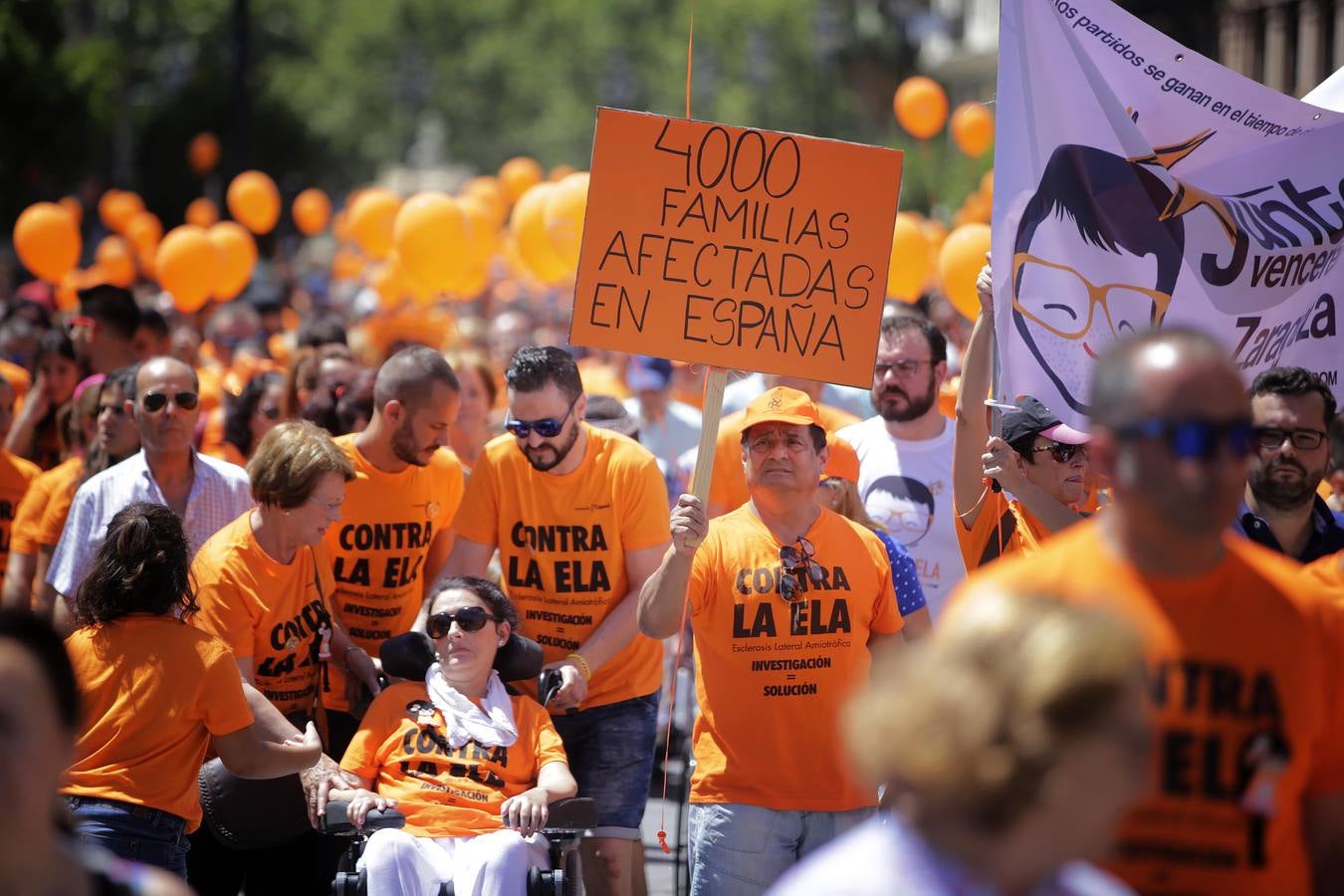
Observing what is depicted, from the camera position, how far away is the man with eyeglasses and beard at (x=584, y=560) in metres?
5.94

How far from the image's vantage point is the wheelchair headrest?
18.0ft

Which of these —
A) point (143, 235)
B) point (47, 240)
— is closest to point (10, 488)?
point (47, 240)

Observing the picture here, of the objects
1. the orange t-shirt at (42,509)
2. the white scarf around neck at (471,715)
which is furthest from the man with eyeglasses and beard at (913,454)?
the orange t-shirt at (42,509)

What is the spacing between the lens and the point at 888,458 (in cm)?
672

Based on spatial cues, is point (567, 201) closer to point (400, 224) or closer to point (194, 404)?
point (400, 224)

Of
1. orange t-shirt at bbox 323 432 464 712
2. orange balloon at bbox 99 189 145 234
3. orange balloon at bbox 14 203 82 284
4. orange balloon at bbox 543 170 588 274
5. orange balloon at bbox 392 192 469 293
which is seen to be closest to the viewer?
orange t-shirt at bbox 323 432 464 712

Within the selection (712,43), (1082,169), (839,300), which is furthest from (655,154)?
(712,43)

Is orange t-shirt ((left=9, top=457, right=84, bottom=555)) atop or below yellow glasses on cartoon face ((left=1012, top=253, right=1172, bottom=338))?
below

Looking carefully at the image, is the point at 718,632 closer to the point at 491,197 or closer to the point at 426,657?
the point at 426,657

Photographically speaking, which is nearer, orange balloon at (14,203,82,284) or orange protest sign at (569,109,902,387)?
orange protest sign at (569,109,902,387)

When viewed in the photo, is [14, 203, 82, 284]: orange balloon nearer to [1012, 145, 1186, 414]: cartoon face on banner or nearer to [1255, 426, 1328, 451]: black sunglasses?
[1012, 145, 1186, 414]: cartoon face on banner

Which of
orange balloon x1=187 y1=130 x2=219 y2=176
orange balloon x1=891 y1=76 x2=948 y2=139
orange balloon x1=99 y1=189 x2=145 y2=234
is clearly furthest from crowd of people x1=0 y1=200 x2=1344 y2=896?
orange balloon x1=187 y1=130 x2=219 y2=176

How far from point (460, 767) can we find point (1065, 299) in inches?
95.5

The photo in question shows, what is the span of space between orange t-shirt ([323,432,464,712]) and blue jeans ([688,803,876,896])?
1.71m
